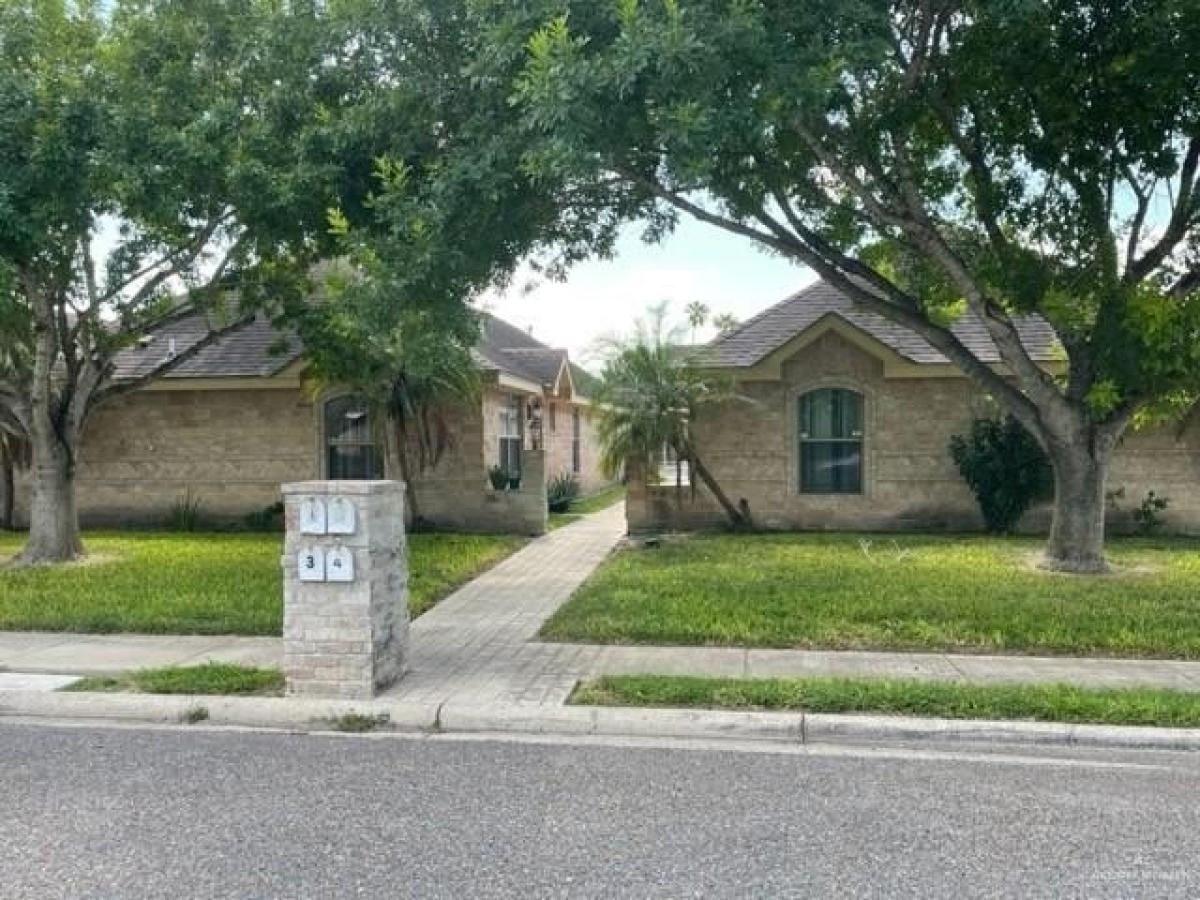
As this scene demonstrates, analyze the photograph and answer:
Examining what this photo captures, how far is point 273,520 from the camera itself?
18.4m

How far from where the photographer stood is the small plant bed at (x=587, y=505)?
66.7 ft

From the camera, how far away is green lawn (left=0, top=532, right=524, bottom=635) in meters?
9.30

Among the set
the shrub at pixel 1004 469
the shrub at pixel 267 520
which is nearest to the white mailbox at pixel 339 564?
the shrub at pixel 267 520

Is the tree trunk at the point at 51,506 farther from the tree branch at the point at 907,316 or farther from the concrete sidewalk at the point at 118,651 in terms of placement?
the tree branch at the point at 907,316

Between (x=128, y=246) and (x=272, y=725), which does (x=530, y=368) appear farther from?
(x=272, y=725)

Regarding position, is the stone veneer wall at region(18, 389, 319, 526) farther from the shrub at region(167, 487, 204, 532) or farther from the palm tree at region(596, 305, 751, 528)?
the palm tree at region(596, 305, 751, 528)

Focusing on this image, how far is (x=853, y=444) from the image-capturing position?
17172 millimetres

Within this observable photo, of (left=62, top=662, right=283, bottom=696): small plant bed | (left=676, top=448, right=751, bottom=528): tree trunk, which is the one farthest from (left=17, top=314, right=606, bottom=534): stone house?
(left=62, top=662, right=283, bottom=696): small plant bed

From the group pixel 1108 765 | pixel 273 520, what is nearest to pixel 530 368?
pixel 273 520

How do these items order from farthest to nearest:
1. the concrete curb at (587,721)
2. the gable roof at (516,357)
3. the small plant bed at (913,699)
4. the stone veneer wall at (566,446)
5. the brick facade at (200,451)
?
the stone veneer wall at (566,446) < the gable roof at (516,357) < the brick facade at (200,451) < the small plant bed at (913,699) < the concrete curb at (587,721)

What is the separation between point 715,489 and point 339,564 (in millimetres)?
10814

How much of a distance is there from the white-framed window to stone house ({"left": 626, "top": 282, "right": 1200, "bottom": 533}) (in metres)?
4.30

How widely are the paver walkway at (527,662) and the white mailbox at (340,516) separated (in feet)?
3.96

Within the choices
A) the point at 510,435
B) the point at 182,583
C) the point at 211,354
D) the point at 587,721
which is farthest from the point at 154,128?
the point at 510,435
